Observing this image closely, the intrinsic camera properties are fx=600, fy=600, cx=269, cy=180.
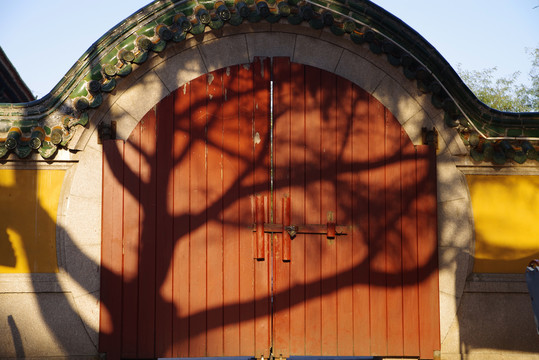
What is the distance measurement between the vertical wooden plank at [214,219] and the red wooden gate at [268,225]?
0.6 inches

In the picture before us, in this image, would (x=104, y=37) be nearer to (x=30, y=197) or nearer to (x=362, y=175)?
(x=30, y=197)

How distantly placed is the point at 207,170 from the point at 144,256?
1.17 meters

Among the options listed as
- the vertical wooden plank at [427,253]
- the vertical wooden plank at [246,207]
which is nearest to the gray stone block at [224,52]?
the vertical wooden plank at [246,207]

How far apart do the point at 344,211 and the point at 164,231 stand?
79.5 inches

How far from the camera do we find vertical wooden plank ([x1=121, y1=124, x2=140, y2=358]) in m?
6.50

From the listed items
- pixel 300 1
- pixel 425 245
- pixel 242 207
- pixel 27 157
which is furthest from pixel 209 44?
pixel 425 245

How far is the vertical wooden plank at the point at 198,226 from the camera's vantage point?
6.57 meters

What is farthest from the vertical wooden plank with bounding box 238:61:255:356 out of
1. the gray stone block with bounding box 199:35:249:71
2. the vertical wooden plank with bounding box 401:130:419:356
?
the vertical wooden plank with bounding box 401:130:419:356

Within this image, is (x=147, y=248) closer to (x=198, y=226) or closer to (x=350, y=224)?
(x=198, y=226)

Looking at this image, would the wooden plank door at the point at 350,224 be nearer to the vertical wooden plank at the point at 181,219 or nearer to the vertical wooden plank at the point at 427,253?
the vertical wooden plank at the point at 427,253

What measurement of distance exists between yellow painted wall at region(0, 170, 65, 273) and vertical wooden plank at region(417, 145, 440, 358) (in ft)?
13.2

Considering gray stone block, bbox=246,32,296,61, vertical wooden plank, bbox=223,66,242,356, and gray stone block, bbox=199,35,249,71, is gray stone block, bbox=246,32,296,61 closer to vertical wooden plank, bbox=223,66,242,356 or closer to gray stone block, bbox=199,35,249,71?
gray stone block, bbox=199,35,249,71

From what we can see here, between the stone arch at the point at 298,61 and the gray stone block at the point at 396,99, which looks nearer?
the stone arch at the point at 298,61

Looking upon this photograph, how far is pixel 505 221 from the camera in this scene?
6.88 metres
